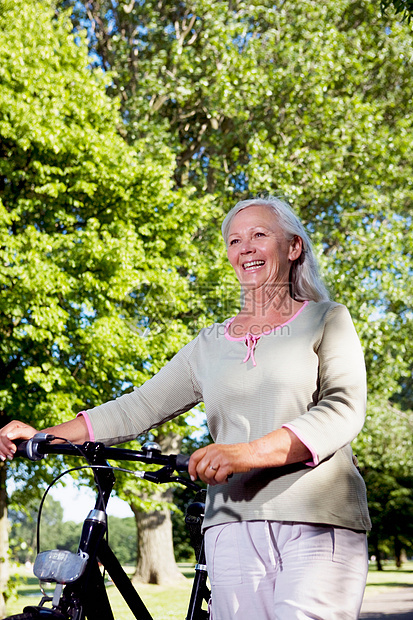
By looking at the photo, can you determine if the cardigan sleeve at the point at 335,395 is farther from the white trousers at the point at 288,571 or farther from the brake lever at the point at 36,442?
the brake lever at the point at 36,442

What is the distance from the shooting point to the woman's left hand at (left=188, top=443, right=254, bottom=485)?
5.58ft

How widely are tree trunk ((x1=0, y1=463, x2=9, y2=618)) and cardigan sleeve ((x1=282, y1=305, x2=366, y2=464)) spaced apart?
9744mm

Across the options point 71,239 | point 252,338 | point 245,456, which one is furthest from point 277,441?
point 71,239

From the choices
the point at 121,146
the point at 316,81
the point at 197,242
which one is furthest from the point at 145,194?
the point at 316,81

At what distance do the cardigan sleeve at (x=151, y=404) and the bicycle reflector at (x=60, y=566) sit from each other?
43cm

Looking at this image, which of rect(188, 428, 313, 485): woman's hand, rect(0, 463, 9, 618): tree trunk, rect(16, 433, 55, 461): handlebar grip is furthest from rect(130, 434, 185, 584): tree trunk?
rect(188, 428, 313, 485): woman's hand

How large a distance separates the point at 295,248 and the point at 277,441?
2.84 ft

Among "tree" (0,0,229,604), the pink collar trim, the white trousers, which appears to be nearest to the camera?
the white trousers

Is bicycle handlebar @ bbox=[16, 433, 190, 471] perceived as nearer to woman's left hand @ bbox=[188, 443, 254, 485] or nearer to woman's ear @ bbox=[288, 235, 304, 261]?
woman's left hand @ bbox=[188, 443, 254, 485]

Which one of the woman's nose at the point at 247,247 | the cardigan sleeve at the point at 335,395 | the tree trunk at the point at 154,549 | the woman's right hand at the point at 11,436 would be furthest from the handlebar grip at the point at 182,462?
the tree trunk at the point at 154,549

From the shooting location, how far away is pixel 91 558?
2.13 m

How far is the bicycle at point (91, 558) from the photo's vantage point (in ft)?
6.70

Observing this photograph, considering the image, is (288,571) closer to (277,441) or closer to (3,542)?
(277,441)

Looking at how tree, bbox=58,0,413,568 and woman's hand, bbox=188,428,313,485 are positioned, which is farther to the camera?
tree, bbox=58,0,413,568
